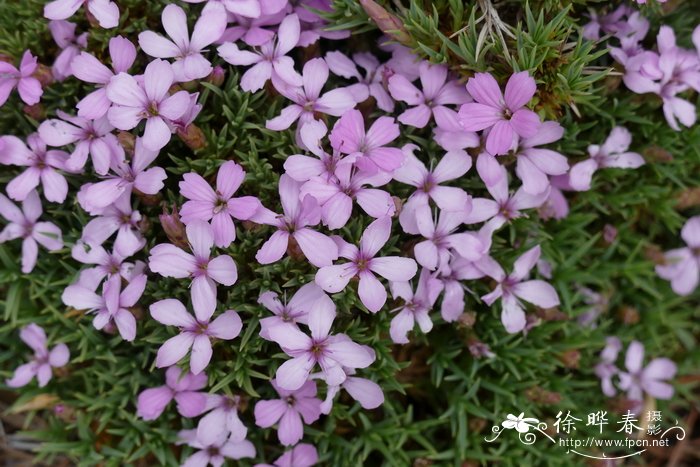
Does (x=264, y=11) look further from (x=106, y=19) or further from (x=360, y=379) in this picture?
(x=360, y=379)

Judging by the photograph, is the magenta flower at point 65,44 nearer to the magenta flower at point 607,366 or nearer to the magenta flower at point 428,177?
the magenta flower at point 428,177

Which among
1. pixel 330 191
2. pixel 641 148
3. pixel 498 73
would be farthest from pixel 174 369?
pixel 641 148

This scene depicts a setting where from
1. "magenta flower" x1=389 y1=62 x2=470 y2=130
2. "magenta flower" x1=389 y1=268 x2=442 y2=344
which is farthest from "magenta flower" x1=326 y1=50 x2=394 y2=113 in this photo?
"magenta flower" x1=389 y1=268 x2=442 y2=344

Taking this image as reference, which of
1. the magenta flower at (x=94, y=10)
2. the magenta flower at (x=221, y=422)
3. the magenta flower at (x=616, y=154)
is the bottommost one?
the magenta flower at (x=221, y=422)

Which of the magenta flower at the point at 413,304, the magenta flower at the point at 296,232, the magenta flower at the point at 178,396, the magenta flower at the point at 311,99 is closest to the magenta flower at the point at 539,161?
the magenta flower at the point at 413,304

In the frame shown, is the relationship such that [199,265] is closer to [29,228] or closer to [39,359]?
[29,228]
